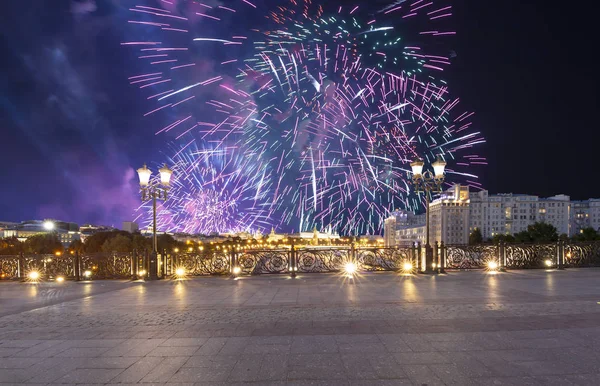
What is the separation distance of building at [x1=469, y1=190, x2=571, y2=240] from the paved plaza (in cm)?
14332

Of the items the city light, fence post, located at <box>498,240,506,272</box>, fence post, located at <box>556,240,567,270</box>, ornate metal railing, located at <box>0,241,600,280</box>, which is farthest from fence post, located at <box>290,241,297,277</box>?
fence post, located at <box>556,240,567,270</box>

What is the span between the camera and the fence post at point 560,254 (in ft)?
62.1

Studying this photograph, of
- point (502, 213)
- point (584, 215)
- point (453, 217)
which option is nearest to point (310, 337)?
point (453, 217)

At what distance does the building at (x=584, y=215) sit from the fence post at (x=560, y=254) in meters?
156

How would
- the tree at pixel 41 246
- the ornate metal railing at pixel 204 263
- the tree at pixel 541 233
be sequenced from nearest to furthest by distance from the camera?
the ornate metal railing at pixel 204 263, the tree at pixel 541 233, the tree at pixel 41 246

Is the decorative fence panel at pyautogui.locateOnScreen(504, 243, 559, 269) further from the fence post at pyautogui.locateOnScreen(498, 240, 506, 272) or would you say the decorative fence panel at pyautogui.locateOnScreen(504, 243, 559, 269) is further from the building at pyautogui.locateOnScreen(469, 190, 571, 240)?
the building at pyautogui.locateOnScreen(469, 190, 571, 240)

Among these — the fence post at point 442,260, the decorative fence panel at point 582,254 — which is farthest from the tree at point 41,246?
the decorative fence panel at point 582,254

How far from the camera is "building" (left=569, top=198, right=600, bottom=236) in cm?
14588

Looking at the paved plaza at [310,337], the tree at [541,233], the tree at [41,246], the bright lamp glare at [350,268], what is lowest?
the tree at [41,246]

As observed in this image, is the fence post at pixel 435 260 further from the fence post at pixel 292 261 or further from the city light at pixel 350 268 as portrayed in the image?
the fence post at pixel 292 261

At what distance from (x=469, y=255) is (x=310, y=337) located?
1491cm

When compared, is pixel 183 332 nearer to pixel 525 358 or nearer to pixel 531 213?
pixel 525 358

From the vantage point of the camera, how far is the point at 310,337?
7078mm

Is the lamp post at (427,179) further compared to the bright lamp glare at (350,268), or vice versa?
the lamp post at (427,179)
